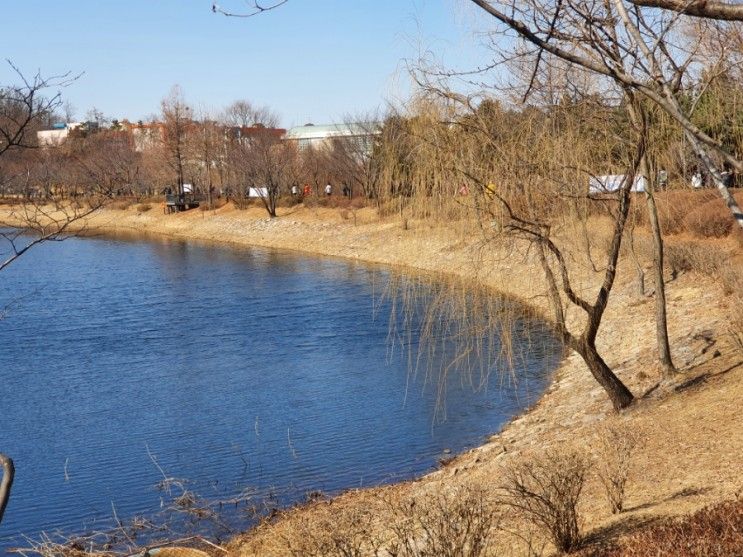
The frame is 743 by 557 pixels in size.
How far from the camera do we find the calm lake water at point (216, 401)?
455 inches

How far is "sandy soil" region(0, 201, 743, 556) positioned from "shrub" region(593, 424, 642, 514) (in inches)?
4.3

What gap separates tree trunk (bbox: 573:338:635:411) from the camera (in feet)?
36.1

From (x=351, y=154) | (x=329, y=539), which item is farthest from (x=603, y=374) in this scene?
(x=351, y=154)

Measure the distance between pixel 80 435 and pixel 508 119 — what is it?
7.38 m

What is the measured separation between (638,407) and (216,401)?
6799mm

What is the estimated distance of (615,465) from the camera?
7.53 m

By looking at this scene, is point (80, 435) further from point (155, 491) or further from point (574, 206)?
point (574, 206)

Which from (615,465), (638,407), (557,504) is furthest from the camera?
(638,407)

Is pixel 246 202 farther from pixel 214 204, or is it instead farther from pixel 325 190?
pixel 325 190

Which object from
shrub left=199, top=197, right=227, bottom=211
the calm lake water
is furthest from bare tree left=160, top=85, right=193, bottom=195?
the calm lake water

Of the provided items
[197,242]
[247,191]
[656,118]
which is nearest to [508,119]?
[656,118]

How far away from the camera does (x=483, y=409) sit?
14078 mm

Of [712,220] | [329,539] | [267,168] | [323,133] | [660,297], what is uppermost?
[323,133]

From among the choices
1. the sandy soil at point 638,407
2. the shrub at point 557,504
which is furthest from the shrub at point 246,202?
the shrub at point 557,504
